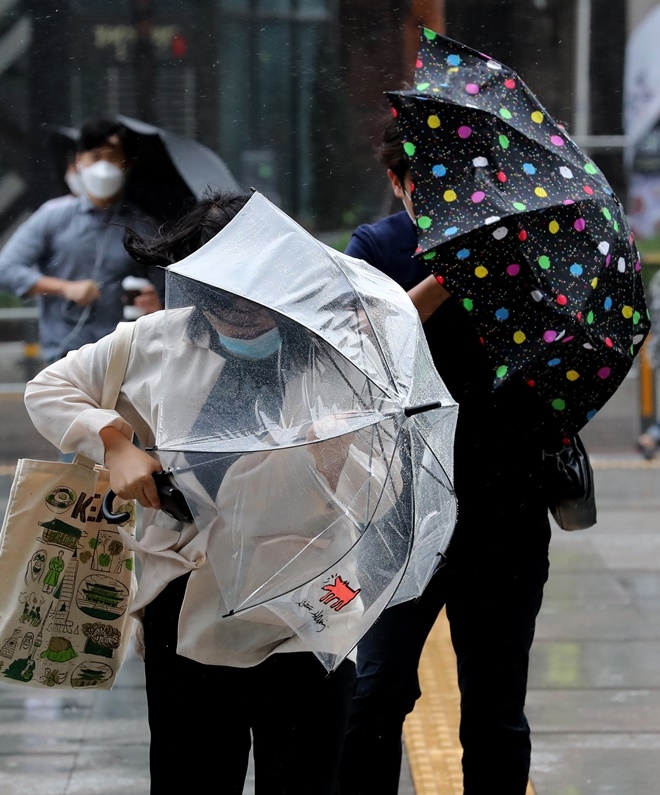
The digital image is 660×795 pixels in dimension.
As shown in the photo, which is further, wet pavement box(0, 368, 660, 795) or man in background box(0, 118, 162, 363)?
man in background box(0, 118, 162, 363)

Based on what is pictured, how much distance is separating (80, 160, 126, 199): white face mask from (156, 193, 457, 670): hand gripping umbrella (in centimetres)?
375

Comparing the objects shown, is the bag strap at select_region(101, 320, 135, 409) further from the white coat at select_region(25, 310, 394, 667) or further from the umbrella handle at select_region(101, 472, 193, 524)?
the umbrella handle at select_region(101, 472, 193, 524)

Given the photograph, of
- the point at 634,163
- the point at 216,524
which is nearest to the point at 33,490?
the point at 216,524

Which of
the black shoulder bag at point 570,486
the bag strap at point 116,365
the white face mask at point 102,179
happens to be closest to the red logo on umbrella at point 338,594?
the bag strap at point 116,365

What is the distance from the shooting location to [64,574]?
2.42 metres

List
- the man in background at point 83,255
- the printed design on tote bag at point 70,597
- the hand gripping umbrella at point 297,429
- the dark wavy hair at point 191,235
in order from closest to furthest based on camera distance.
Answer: the hand gripping umbrella at point 297,429, the dark wavy hair at point 191,235, the printed design on tote bag at point 70,597, the man in background at point 83,255

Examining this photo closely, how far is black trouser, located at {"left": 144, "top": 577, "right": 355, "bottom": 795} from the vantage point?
2.31 meters

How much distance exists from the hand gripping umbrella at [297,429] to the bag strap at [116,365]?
19 cm

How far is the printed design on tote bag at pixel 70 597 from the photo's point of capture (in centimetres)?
239

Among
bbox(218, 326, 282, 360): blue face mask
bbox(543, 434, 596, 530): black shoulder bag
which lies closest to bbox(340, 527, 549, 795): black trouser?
bbox(543, 434, 596, 530): black shoulder bag

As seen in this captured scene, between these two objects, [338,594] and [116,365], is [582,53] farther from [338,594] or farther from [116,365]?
[338,594]

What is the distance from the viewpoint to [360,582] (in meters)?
2.18

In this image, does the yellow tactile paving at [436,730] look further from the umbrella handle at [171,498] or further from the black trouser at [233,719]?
the umbrella handle at [171,498]

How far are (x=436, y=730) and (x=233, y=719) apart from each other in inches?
76.7
